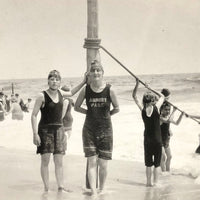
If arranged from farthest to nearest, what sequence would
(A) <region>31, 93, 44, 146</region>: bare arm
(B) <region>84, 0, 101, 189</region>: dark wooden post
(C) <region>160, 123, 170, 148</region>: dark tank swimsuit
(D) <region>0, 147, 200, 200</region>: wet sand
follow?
(C) <region>160, 123, 170, 148</region>: dark tank swimsuit, (B) <region>84, 0, 101, 189</region>: dark wooden post, (D) <region>0, 147, 200, 200</region>: wet sand, (A) <region>31, 93, 44, 146</region>: bare arm

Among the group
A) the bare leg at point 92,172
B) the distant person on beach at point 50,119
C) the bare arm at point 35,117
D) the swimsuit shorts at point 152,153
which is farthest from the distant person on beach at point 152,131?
the bare arm at point 35,117

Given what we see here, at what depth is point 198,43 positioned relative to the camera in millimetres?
51625

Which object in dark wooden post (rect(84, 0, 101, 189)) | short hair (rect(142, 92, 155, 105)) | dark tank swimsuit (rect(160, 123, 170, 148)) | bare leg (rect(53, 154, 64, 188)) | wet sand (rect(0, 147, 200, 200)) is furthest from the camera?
dark tank swimsuit (rect(160, 123, 170, 148))

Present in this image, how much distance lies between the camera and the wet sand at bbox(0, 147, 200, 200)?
5520mm

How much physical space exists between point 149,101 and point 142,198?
4.37 feet

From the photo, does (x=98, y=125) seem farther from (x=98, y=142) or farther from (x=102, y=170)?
(x=102, y=170)

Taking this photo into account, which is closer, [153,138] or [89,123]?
[89,123]

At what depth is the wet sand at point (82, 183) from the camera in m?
5.52

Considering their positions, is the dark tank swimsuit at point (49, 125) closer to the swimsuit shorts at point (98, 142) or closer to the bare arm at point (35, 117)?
the bare arm at point (35, 117)

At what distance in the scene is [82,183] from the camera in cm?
630

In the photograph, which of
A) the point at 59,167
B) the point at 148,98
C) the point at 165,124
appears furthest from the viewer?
the point at 165,124

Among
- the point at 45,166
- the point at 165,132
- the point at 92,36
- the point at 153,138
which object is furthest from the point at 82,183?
the point at 92,36

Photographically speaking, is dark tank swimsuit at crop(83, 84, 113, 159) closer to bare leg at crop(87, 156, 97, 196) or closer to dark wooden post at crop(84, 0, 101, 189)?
bare leg at crop(87, 156, 97, 196)

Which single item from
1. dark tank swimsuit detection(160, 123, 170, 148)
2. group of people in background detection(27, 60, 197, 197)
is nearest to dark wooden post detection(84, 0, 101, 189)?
group of people in background detection(27, 60, 197, 197)
